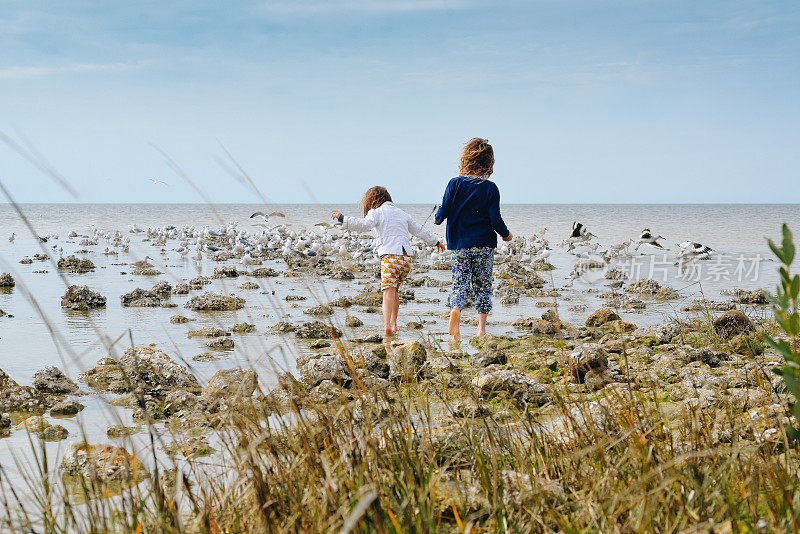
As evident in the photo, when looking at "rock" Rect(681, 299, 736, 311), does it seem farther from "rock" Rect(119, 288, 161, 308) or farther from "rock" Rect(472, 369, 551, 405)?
"rock" Rect(119, 288, 161, 308)

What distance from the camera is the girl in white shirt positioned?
24.2 feet

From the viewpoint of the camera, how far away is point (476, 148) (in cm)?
713

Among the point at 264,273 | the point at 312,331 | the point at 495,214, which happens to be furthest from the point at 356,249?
the point at 495,214

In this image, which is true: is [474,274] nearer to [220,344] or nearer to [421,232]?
[421,232]

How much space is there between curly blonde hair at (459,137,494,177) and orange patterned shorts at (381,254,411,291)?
1211mm

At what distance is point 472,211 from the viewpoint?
7.07 metres

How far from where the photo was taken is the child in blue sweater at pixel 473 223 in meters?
7.05

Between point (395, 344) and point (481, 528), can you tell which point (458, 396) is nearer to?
point (395, 344)

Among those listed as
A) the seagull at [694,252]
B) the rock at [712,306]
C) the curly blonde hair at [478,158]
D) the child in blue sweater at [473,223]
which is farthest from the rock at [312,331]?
the seagull at [694,252]

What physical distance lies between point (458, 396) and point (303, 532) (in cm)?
266

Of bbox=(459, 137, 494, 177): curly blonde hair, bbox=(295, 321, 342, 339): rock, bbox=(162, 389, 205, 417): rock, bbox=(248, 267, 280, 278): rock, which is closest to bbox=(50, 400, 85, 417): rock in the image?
bbox=(162, 389, 205, 417): rock

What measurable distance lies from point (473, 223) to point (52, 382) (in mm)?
4275

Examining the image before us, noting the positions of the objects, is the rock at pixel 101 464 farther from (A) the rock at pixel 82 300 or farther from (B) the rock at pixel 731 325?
(A) the rock at pixel 82 300

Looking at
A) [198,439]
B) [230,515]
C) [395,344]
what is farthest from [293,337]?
[230,515]
